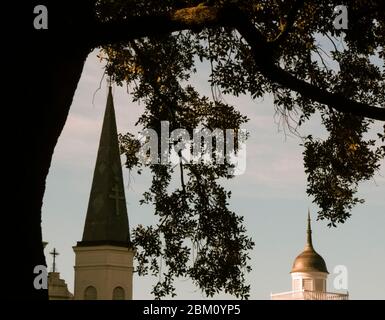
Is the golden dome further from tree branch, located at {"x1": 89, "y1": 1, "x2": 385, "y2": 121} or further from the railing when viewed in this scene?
tree branch, located at {"x1": 89, "y1": 1, "x2": 385, "y2": 121}

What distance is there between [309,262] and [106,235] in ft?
283

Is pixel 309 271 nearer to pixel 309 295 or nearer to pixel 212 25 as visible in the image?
pixel 309 295

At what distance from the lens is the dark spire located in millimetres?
66531

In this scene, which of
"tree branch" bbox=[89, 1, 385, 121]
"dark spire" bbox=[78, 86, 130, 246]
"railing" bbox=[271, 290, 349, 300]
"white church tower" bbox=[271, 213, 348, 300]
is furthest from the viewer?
"white church tower" bbox=[271, 213, 348, 300]

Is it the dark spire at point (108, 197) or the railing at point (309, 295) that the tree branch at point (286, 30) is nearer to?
the dark spire at point (108, 197)

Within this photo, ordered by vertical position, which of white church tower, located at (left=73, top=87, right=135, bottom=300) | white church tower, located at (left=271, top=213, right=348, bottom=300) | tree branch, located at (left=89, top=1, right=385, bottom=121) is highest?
white church tower, located at (left=271, top=213, right=348, bottom=300)

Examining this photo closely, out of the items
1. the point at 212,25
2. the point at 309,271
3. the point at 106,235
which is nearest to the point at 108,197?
the point at 106,235

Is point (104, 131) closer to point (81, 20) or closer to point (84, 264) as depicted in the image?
point (84, 264)

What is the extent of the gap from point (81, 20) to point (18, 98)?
4.33 feet

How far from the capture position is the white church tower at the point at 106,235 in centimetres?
6669

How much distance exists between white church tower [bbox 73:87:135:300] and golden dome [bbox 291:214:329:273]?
8294cm

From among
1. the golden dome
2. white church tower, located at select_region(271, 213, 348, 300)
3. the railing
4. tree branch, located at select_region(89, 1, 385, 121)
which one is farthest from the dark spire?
the golden dome

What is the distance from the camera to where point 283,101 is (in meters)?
15.0
